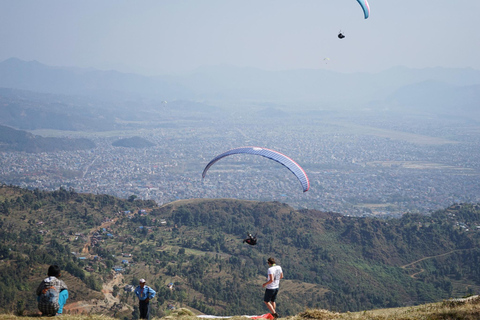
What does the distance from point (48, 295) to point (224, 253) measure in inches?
1684

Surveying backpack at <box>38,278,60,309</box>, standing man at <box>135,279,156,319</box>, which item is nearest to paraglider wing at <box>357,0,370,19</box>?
standing man at <box>135,279,156,319</box>

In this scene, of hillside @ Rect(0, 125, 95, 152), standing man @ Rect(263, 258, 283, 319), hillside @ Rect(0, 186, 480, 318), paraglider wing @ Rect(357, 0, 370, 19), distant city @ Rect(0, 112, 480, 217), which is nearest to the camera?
standing man @ Rect(263, 258, 283, 319)

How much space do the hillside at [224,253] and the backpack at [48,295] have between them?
62.2 ft

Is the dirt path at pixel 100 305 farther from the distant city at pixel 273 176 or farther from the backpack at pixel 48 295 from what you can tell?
the distant city at pixel 273 176

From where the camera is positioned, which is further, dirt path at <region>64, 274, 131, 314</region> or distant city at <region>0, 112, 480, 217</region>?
distant city at <region>0, 112, 480, 217</region>

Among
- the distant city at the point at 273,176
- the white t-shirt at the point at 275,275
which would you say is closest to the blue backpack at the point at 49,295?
the white t-shirt at the point at 275,275

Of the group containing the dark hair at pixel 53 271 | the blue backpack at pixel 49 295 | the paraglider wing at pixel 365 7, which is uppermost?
the paraglider wing at pixel 365 7

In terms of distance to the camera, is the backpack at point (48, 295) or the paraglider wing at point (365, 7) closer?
the backpack at point (48, 295)

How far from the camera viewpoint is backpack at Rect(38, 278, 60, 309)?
10875 millimetres

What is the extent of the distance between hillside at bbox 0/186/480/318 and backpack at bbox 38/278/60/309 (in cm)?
1897

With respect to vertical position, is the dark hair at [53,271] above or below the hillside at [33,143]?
above

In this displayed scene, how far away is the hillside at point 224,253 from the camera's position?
35344 millimetres

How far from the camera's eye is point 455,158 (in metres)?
179

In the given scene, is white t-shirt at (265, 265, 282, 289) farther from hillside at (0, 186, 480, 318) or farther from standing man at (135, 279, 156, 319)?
hillside at (0, 186, 480, 318)
